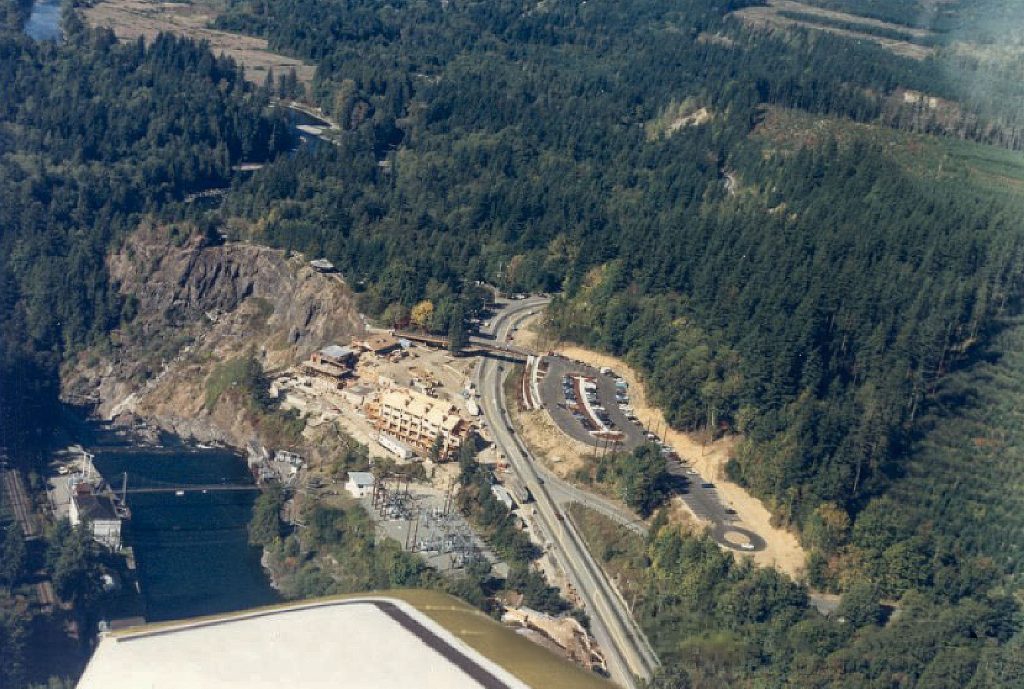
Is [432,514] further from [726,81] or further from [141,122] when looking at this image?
[726,81]

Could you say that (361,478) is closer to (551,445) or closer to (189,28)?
(551,445)

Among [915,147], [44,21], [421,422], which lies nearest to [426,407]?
[421,422]

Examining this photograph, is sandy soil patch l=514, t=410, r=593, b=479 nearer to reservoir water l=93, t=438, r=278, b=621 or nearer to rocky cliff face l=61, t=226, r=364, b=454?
reservoir water l=93, t=438, r=278, b=621

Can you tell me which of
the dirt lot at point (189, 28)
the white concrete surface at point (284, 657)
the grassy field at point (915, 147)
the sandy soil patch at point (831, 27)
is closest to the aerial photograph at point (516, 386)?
the white concrete surface at point (284, 657)

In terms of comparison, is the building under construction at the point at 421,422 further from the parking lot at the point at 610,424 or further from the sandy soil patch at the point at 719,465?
the sandy soil patch at the point at 719,465

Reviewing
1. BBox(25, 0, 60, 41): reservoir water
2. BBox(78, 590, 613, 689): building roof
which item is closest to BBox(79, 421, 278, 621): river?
BBox(78, 590, 613, 689): building roof

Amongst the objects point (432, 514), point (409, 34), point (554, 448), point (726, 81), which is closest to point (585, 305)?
point (554, 448)
